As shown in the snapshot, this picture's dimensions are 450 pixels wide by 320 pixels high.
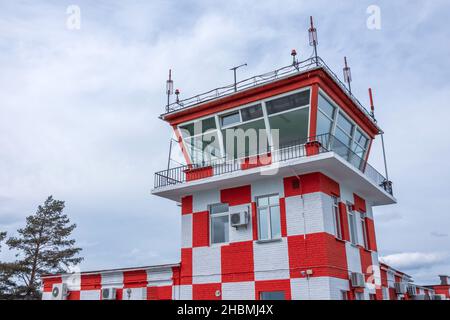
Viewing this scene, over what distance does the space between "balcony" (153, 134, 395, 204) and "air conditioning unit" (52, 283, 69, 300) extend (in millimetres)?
5453

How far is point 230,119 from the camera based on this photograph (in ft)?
48.5

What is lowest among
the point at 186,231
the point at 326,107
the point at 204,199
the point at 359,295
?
the point at 359,295

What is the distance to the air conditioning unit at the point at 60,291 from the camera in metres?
16.2

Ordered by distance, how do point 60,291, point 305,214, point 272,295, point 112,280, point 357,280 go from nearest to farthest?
point 272,295 → point 305,214 → point 357,280 → point 112,280 → point 60,291

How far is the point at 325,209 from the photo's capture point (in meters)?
12.7

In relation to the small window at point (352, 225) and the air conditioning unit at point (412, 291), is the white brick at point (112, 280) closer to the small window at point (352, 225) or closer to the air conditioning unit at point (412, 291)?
the small window at point (352, 225)

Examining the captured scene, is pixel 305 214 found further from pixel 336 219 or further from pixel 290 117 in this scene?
pixel 290 117

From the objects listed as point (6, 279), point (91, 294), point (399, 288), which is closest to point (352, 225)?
point (399, 288)

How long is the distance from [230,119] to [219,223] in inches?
141

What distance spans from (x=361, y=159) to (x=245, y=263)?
6.28 metres

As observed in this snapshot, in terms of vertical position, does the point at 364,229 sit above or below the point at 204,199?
below

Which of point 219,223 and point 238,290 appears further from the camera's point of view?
point 219,223
